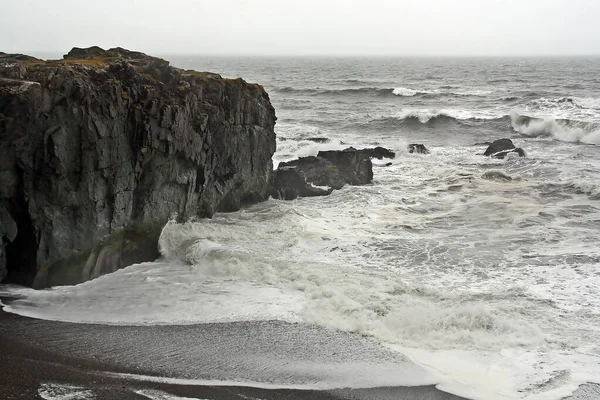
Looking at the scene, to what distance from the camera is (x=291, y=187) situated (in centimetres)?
2444

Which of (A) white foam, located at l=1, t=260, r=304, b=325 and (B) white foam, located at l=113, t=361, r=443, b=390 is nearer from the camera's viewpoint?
(B) white foam, located at l=113, t=361, r=443, b=390

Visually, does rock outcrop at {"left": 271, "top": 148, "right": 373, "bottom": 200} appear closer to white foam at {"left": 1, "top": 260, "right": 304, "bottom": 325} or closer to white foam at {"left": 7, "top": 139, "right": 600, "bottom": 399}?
white foam at {"left": 7, "top": 139, "right": 600, "bottom": 399}

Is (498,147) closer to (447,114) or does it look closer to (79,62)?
(447,114)

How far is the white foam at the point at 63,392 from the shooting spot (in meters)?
9.20

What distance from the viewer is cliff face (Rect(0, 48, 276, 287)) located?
13664 millimetres

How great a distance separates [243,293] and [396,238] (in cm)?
708

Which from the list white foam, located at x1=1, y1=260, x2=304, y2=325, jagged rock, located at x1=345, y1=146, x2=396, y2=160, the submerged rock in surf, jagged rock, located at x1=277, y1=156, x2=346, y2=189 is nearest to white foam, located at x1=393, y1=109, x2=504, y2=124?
jagged rock, located at x1=345, y1=146, x2=396, y2=160

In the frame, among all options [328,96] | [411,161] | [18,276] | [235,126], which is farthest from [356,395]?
[328,96]

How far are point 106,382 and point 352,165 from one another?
19.5m

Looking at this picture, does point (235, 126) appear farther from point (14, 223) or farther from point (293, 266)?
point (14, 223)

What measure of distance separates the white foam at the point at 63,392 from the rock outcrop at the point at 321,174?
49.6 ft

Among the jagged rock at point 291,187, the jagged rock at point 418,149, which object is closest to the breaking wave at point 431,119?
the jagged rock at point 418,149

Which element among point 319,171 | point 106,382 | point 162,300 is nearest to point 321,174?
point 319,171

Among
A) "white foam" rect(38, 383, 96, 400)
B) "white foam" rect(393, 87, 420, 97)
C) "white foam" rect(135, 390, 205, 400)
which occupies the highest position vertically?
"white foam" rect(393, 87, 420, 97)
